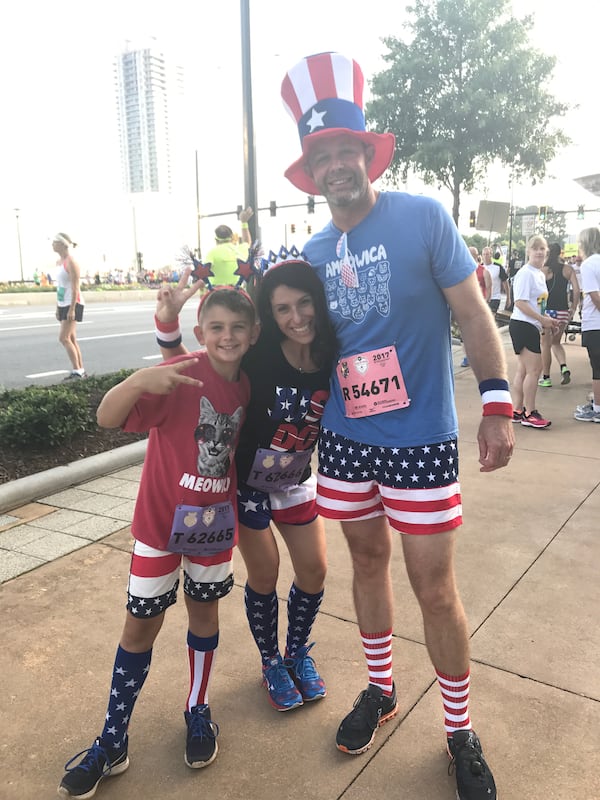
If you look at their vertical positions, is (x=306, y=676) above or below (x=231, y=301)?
below

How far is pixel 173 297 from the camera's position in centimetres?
204

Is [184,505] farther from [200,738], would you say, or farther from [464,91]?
[464,91]

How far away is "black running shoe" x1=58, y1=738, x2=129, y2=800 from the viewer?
1881 mm

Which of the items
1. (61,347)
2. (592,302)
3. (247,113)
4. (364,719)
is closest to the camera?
(364,719)

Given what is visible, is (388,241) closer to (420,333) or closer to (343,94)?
(420,333)

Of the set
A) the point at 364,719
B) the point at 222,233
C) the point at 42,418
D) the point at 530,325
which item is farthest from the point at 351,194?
the point at 222,233

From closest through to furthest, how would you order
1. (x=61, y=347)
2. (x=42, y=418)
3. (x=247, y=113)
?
(x=42, y=418)
(x=247, y=113)
(x=61, y=347)

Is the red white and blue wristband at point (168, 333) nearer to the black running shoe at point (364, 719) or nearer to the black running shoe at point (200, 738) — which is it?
the black running shoe at point (200, 738)

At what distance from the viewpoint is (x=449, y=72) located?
2470 centimetres

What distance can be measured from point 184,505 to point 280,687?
825 millimetres

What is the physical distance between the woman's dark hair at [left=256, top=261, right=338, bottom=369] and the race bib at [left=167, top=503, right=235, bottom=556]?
56 centimetres

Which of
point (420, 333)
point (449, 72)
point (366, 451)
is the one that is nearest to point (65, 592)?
point (366, 451)

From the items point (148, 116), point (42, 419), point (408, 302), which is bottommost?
point (42, 419)

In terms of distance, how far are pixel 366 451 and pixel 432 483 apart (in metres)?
0.22
